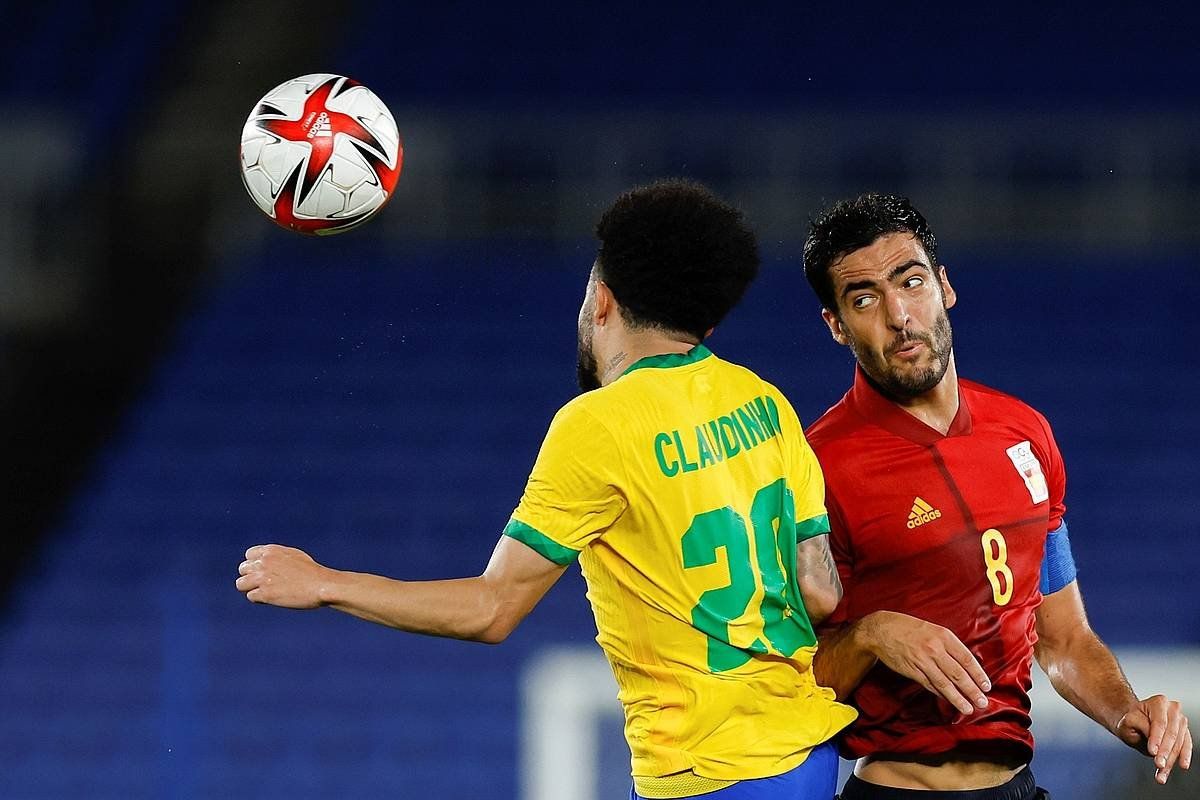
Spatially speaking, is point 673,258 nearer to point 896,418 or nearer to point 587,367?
point 587,367

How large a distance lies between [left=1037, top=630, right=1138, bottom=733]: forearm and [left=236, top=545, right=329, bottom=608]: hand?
5.44 feet

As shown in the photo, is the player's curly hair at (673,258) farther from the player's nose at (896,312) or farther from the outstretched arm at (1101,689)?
the outstretched arm at (1101,689)

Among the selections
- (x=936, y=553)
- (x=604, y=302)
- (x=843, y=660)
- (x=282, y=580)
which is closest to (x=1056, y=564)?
(x=936, y=553)

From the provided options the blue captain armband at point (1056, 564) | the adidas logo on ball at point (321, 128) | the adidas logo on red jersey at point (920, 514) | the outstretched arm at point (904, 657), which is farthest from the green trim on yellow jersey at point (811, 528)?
the adidas logo on ball at point (321, 128)

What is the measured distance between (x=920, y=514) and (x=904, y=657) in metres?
0.43

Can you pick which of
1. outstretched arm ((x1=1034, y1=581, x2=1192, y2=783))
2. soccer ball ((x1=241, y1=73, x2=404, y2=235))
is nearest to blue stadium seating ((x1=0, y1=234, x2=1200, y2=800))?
soccer ball ((x1=241, y1=73, x2=404, y2=235))

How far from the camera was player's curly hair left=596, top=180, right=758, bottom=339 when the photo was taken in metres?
2.83

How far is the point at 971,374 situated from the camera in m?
8.44

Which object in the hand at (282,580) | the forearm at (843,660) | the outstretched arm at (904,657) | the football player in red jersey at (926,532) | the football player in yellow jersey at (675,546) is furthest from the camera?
the football player in red jersey at (926,532)

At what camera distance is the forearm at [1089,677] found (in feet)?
10.7

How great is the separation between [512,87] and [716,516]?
264 inches

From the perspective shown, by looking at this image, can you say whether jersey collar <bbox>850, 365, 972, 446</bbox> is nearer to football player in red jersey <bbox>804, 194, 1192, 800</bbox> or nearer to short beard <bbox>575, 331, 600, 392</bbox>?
football player in red jersey <bbox>804, 194, 1192, 800</bbox>

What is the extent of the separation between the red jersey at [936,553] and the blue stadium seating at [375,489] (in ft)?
15.0

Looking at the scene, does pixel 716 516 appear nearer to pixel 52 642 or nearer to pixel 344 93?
pixel 344 93
